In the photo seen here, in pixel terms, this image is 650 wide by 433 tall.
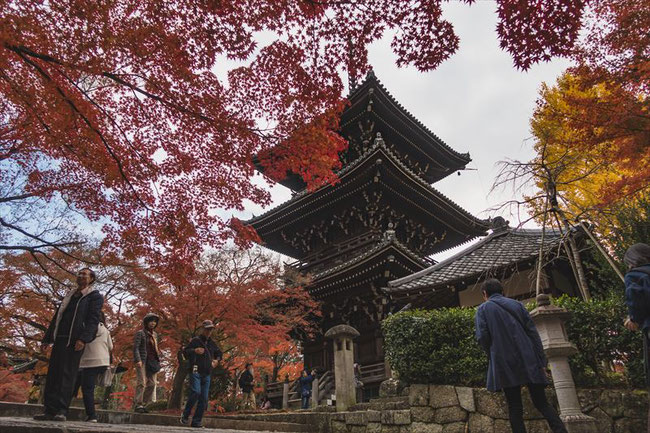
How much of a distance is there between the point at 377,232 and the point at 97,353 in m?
10.9

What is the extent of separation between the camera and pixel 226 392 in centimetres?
1518

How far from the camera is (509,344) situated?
11.5 feet

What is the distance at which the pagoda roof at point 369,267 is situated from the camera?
40.0 feet

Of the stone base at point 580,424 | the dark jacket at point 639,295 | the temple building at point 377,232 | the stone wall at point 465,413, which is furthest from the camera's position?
the temple building at point 377,232

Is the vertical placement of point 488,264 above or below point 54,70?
below

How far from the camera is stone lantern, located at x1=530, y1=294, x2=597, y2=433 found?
15.3 ft

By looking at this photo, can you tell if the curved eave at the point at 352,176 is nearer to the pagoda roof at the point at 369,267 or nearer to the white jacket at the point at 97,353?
the pagoda roof at the point at 369,267

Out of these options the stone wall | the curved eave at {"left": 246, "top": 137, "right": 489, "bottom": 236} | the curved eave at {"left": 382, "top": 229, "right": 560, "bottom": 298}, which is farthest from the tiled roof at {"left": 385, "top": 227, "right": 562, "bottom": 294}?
the curved eave at {"left": 246, "top": 137, "right": 489, "bottom": 236}

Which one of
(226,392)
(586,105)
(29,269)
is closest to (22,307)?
→ (29,269)

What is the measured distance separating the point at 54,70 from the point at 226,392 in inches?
497

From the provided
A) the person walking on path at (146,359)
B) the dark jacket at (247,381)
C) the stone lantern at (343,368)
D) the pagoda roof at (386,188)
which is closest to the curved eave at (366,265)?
the pagoda roof at (386,188)

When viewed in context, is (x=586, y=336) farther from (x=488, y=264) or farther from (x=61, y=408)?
(x=61, y=408)

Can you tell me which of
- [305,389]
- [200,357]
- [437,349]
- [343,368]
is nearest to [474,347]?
[437,349]

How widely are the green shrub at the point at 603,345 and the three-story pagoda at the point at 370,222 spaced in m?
6.46
